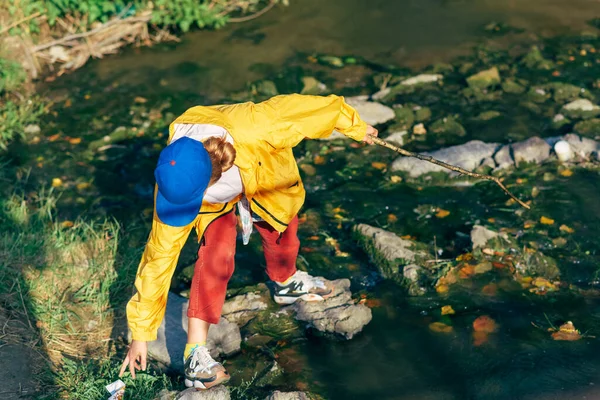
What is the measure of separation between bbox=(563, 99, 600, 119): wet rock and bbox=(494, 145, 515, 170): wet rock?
0.88 metres

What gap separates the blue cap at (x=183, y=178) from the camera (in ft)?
10.2

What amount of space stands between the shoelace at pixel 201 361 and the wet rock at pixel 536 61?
469 cm

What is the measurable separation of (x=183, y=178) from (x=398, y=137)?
10.8 feet

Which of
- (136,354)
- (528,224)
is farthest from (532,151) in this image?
(136,354)

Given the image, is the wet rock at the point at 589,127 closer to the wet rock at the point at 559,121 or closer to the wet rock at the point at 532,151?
the wet rock at the point at 559,121

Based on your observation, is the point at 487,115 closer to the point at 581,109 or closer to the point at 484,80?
the point at 484,80

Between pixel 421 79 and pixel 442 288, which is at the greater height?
pixel 442 288

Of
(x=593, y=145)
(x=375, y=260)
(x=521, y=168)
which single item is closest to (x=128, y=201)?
(x=375, y=260)

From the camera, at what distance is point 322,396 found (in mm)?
3791

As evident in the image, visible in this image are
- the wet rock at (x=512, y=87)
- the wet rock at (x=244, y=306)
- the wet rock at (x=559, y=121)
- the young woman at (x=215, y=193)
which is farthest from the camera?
the wet rock at (x=512, y=87)

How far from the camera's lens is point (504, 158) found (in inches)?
221

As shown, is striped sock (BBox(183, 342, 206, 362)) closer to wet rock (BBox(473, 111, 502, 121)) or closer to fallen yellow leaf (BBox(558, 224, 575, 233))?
fallen yellow leaf (BBox(558, 224, 575, 233))

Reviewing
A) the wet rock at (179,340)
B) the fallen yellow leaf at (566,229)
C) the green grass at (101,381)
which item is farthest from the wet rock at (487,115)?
the green grass at (101,381)

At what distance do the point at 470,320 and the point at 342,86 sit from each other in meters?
3.46
